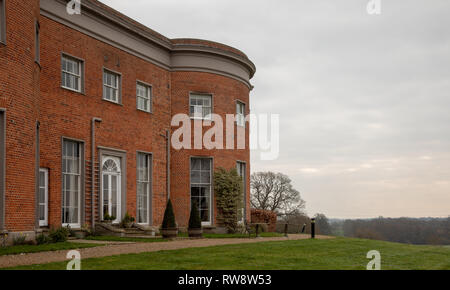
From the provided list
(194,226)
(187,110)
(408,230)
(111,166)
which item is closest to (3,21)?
(111,166)

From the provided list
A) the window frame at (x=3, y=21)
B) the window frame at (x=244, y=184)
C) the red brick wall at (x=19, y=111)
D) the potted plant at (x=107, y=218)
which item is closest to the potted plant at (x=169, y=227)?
the potted plant at (x=107, y=218)

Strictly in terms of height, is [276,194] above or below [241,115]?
below

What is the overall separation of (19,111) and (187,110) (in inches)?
453

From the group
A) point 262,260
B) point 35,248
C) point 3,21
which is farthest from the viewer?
point 3,21

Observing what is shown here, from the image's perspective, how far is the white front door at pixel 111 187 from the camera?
2128 cm

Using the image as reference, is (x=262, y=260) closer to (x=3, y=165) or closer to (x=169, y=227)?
(x=3, y=165)

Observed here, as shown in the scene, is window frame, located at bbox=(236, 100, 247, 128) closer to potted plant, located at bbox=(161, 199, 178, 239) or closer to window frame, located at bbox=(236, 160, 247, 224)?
window frame, located at bbox=(236, 160, 247, 224)

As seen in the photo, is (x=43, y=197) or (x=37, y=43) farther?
(x=43, y=197)

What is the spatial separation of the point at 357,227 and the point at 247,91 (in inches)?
1042

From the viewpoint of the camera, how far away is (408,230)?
37.5 m

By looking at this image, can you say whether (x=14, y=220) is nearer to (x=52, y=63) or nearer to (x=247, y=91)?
(x=52, y=63)

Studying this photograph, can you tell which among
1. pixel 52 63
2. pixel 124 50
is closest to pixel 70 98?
pixel 52 63

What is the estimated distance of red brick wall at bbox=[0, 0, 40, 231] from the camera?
47.5 feet
